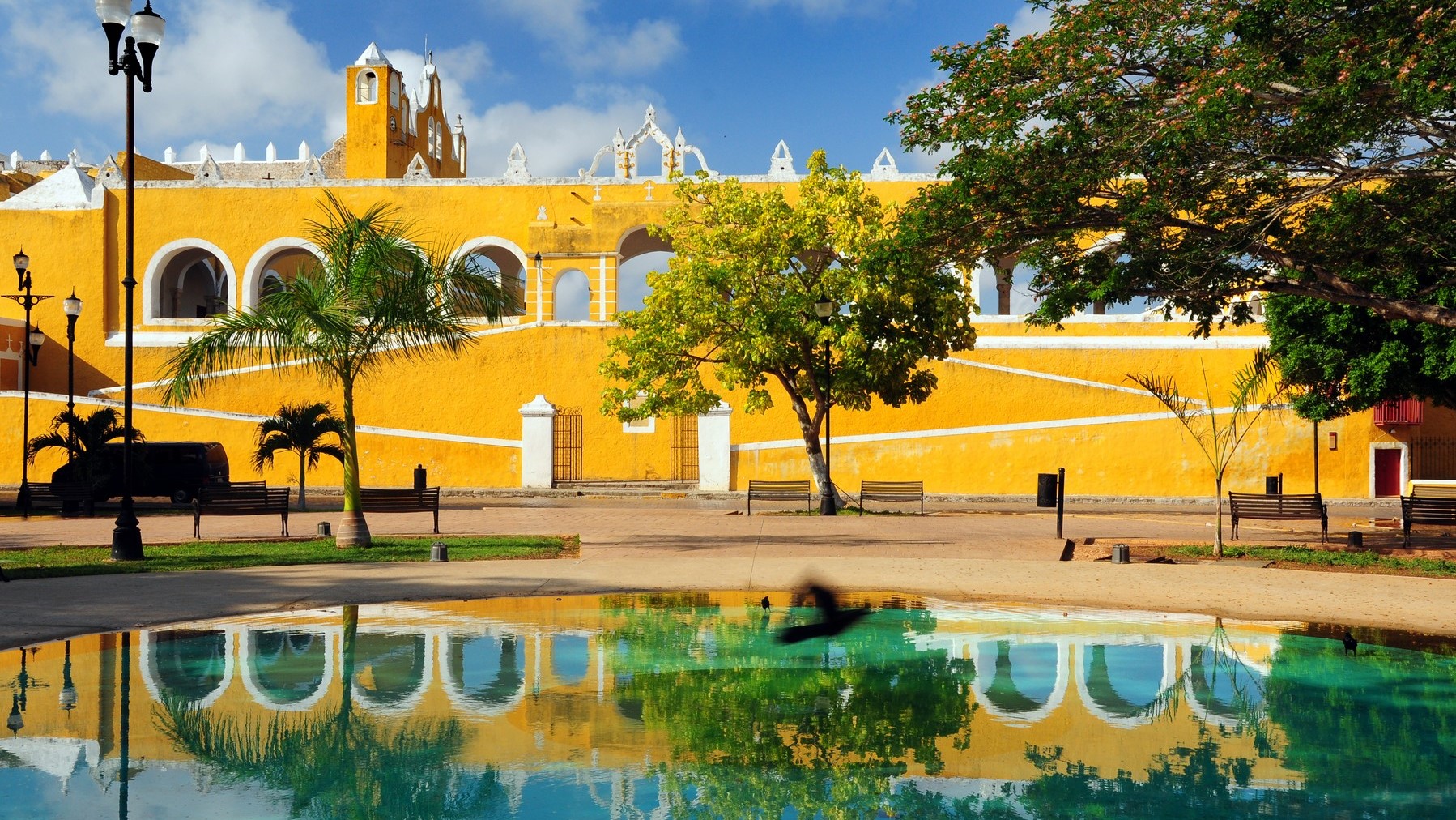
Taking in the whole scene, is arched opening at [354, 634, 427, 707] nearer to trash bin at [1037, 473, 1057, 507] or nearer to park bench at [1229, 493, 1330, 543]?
park bench at [1229, 493, 1330, 543]

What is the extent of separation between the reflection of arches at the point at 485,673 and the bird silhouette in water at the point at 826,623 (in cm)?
194

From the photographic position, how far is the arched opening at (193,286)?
39.8m

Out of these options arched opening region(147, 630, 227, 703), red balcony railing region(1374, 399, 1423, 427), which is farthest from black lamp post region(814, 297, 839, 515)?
red balcony railing region(1374, 399, 1423, 427)

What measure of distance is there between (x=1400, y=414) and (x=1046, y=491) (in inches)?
358

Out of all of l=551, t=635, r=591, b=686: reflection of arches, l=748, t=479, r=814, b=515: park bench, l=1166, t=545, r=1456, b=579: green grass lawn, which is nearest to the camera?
l=551, t=635, r=591, b=686: reflection of arches

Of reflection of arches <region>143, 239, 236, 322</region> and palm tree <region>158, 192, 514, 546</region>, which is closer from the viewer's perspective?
palm tree <region>158, 192, 514, 546</region>

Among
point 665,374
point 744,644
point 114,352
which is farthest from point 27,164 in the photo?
point 744,644

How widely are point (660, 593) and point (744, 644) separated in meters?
2.44

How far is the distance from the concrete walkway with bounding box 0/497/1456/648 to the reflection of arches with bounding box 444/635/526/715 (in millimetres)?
2246

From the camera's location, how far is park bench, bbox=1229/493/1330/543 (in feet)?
56.4

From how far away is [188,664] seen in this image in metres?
7.93

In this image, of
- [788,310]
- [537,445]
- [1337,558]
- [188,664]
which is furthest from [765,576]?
[537,445]

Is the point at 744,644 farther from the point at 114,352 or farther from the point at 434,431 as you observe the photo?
the point at 114,352

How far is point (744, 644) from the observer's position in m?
8.77
